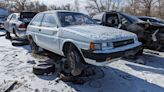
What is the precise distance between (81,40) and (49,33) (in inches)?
62.6

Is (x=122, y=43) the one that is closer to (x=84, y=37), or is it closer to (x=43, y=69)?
(x=84, y=37)

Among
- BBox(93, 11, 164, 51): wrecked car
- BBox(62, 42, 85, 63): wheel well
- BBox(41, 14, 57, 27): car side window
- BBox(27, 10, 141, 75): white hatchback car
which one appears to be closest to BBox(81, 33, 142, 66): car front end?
BBox(27, 10, 141, 75): white hatchback car

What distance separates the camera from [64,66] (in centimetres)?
554

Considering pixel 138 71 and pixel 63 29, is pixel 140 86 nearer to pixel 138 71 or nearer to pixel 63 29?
pixel 138 71

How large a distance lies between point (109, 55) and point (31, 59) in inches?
138

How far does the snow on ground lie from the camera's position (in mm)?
4863

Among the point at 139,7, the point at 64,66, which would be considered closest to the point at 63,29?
the point at 64,66

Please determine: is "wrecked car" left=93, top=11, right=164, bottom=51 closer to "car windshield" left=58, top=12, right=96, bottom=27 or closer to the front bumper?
"car windshield" left=58, top=12, right=96, bottom=27

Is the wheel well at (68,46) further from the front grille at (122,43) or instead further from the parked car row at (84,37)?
the front grille at (122,43)

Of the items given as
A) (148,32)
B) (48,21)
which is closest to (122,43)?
(48,21)

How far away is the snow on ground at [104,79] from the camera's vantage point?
486cm

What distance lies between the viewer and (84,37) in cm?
473

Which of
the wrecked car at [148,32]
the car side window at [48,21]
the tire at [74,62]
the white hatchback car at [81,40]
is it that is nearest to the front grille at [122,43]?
the white hatchback car at [81,40]

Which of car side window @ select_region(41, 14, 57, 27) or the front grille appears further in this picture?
car side window @ select_region(41, 14, 57, 27)
